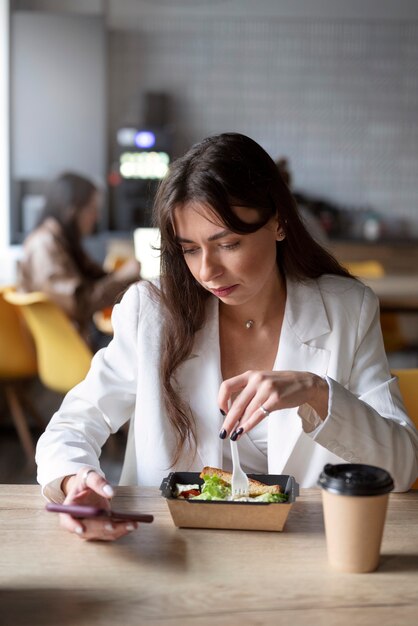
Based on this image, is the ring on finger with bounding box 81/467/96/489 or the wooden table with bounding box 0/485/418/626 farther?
the ring on finger with bounding box 81/467/96/489

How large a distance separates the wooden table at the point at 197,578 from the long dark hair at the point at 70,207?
3.44 m

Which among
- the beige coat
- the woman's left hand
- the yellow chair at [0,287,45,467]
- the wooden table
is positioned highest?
the woman's left hand

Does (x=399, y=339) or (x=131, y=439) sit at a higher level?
(x=131, y=439)

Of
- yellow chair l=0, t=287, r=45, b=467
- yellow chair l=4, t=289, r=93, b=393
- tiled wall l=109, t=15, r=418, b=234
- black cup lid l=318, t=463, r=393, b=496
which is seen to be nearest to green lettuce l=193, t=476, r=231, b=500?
black cup lid l=318, t=463, r=393, b=496

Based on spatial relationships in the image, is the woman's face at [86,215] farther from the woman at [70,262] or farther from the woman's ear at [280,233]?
the woman's ear at [280,233]

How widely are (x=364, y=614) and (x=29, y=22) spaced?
779 centimetres

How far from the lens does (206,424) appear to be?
186cm

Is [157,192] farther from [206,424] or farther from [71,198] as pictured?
[71,198]

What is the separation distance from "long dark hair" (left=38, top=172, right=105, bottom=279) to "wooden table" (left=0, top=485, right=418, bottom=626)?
11.3 feet

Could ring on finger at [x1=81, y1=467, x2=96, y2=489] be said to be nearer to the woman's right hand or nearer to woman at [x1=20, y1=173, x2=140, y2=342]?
the woman's right hand

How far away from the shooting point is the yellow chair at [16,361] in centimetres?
430

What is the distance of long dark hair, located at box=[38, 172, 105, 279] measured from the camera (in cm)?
484

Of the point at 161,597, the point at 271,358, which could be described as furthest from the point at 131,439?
the point at 161,597

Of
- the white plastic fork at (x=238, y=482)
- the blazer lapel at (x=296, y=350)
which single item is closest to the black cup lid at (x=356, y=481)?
the white plastic fork at (x=238, y=482)
